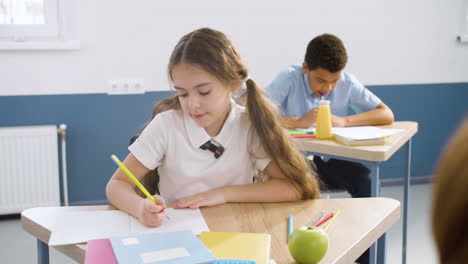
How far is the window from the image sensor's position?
306 cm

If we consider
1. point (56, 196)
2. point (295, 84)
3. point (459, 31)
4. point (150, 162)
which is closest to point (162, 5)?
point (295, 84)

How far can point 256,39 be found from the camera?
3467mm

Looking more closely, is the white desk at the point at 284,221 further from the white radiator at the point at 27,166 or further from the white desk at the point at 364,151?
the white radiator at the point at 27,166

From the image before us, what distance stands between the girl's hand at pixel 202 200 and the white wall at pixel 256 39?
2.11 metres

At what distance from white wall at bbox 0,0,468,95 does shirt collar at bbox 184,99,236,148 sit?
75.0 inches

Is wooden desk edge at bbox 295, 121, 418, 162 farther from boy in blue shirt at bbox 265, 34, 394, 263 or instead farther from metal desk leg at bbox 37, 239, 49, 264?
metal desk leg at bbox 37, 239, 49, 264

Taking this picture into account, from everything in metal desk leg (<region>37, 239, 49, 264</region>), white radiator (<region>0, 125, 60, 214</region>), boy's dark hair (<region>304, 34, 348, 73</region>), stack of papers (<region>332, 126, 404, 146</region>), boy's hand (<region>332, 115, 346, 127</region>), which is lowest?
white radiator (<region>0, 125, 60, 214</region>)

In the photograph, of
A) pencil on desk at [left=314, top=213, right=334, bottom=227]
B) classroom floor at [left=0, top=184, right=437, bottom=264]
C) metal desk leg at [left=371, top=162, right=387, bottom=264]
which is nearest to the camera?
pencil on desk at [left=314, top=213, right=334, bottom=227]

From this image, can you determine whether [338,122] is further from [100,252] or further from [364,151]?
[100,252]

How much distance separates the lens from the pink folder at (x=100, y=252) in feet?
3.01

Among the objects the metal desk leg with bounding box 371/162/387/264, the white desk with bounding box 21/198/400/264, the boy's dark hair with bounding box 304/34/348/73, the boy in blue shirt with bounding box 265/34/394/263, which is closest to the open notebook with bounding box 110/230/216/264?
the white desk with bounding box 21/198/400/264

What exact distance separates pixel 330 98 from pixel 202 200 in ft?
5.00

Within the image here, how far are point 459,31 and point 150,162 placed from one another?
3.39 meters

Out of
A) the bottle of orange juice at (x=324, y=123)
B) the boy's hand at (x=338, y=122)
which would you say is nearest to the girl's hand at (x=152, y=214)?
the bottle of orange juice at (x=324, y=123)
